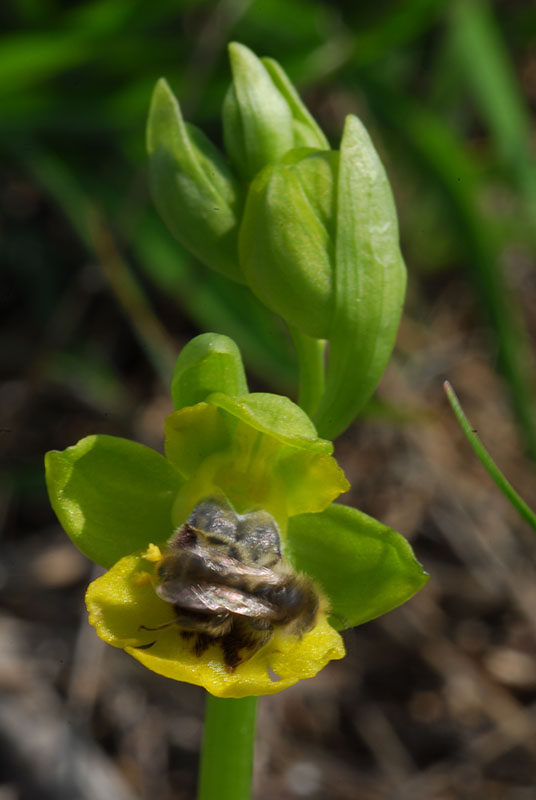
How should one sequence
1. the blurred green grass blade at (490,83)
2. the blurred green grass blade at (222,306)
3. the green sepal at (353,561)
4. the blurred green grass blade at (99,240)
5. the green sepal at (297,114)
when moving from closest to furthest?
the green sepal at (353,561), the green sepal at (297,114), the blurred green grass blade at (99,240), the blurred green grass blade at (222,306), the blurred green grass blade at (490,83)

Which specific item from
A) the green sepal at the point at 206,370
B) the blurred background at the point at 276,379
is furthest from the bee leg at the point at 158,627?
the blurred background at the point at 276,379

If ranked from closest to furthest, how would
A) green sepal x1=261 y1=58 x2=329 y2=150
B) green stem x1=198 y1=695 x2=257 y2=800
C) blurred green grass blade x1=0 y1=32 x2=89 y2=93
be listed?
green stem x1=198 y1=695 x2=257 y2=800 < green sepal x1=261 y1=58 x2=329 y2=150 < blurred green grass blade x1=0 y1=32 x2=89 y2=93

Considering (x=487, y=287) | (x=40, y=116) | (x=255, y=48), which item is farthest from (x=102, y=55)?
(x=487, y=287)

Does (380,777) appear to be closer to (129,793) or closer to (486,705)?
(486,705)

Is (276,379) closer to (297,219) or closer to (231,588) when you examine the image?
(297,219)

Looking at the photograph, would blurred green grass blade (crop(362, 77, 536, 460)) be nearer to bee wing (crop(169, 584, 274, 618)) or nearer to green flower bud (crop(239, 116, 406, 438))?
green flower bud (crop(239, 116, 406, 438))

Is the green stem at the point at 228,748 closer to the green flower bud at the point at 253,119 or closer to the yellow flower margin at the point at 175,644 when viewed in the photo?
the yellow flower margin at the point at 175,644

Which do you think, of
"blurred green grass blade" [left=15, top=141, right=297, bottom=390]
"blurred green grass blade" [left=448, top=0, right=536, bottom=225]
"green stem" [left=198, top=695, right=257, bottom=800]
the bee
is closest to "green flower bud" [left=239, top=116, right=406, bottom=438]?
the bee
